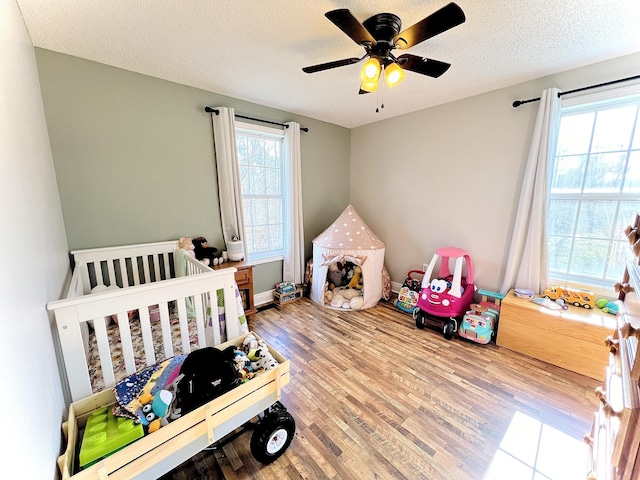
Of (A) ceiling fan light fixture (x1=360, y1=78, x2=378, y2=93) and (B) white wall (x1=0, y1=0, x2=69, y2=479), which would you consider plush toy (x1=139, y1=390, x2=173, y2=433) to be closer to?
(B) white wall (x1=0, y1=0, x2=69, y2=479)

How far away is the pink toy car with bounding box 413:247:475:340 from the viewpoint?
2.53 metres

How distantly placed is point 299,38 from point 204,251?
6.72 feet

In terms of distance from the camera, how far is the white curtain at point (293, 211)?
10.5 feet

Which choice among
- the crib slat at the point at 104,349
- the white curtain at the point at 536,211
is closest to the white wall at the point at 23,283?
the crib slat at the point at 104,349

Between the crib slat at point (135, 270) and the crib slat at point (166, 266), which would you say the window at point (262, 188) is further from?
the crib slat at point (135, 270)

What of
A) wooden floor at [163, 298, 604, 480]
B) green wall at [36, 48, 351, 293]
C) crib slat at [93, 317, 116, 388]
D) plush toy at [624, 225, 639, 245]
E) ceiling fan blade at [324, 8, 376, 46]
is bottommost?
wooden floor at [163, 298, 604, 480]

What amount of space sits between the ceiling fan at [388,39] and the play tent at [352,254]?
1.77m

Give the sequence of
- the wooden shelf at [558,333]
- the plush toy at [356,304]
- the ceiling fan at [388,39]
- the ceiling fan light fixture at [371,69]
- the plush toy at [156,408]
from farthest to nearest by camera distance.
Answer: the plush toy at [356,304]
the wooden shelf at [558,333]
the ceiling fan light fixture at [371,69]
the ceiling fan at [388,39]
the plush toy at [156,408]

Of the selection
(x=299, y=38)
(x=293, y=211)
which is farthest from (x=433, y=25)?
(x=293, y=211)

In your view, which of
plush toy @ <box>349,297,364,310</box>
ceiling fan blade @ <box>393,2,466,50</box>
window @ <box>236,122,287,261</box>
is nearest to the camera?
ceiling fan blade @ <box>393,2,466,50</box>

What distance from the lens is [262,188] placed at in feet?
10.6

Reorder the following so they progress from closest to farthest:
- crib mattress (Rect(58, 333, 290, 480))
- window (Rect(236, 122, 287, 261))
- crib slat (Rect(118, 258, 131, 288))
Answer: crib mattress (Rect(58, 333, 290, 480))
crib slat (Rect(118, 258, 131, 288))
window (Rect(236, 122, 287, 261))

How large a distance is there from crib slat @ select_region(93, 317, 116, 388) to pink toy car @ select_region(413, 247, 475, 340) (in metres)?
Result: 2.58

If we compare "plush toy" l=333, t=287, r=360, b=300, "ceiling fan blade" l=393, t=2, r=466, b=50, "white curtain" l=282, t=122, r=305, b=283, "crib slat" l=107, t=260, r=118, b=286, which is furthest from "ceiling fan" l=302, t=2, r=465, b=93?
"plush toy" l=333, t=287, r=360, b=300
